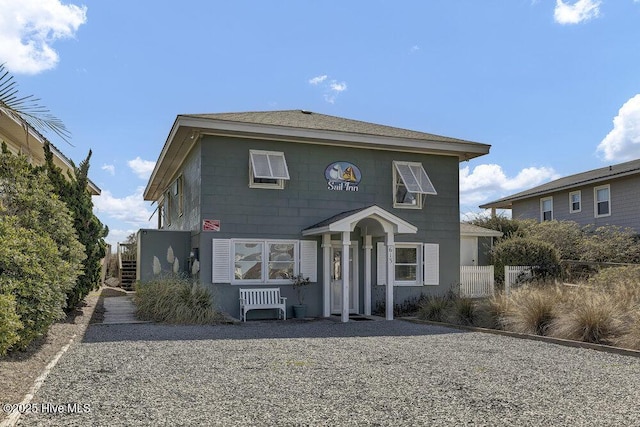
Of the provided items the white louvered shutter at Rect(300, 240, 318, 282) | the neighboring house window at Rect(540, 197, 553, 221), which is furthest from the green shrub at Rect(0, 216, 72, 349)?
the neighboring house window at Rect(540, 197, 553, 221)

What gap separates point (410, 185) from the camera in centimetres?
1508

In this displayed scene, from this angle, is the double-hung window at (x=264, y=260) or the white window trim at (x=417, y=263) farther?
the white window trim at (x=417, y=263)

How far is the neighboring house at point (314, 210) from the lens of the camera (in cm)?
1347

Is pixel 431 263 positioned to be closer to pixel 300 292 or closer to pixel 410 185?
pixel 410 185

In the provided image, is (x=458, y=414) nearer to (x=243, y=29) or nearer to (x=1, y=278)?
(x=1, y=278)

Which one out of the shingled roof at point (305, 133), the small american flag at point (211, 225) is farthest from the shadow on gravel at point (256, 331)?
the shingled roof at point (305, 133)

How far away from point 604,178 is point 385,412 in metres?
21.7

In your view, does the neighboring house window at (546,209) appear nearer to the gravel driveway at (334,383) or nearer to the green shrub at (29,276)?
the gravel driveway at (334,383)

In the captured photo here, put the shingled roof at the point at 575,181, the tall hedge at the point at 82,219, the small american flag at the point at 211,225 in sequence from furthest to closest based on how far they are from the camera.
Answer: the shingled roof at the point at 575,181, the small american flag at the point at 211,225, the tall hedge at the point at 82,219

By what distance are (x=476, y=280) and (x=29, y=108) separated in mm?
14857

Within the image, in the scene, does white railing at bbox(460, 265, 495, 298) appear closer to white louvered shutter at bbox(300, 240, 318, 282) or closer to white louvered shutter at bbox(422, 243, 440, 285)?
white louvered shutter at bbox(422, 243, 440, 285)

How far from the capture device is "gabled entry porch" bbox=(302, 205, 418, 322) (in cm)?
1316

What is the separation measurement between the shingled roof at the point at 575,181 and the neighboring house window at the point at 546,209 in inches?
19.4

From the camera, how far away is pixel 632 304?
32.8 feet
